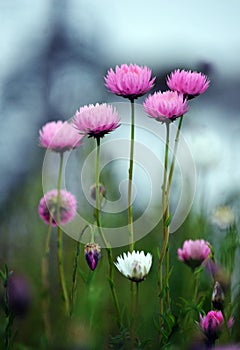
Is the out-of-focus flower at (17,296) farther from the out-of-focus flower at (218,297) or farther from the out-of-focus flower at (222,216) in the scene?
the out-of-focus flower at (222,216)

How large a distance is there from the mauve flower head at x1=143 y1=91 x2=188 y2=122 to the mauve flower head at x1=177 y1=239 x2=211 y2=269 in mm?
180

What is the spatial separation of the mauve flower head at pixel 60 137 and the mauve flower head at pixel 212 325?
28cm

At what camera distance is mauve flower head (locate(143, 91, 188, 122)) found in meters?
0.79

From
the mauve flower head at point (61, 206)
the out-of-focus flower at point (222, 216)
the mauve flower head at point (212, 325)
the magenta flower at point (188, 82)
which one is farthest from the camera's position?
the out-of-focus flower at point (222, 216)

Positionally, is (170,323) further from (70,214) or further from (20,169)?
(20,169)

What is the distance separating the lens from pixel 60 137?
0.88 metres

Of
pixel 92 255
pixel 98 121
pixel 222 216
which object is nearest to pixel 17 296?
pixel 92 255

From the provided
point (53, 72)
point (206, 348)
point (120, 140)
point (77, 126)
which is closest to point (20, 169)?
point (53, 72)

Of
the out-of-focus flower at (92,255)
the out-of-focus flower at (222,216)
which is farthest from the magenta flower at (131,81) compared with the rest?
the out-of-focus flower at (222,216)

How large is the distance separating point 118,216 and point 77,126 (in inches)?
30.6

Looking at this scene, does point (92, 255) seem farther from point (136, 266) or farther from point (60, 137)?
point (60, 137)

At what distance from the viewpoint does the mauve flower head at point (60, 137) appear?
878 mm

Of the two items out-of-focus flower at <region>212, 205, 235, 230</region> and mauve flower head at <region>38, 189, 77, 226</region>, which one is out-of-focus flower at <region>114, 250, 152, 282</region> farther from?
out-of-focus flower at <region>212, 205, 235, 230</region>

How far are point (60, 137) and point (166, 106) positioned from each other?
152 mm
